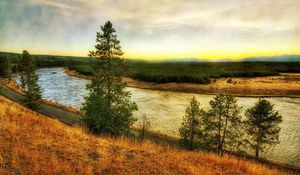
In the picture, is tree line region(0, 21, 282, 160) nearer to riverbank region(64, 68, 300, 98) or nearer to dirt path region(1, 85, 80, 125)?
dirt path region(1, 85, 80, 125)

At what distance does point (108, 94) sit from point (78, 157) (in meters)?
14.6

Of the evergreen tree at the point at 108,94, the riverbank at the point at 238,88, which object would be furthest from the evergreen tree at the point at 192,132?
the riverbank at the point at 238,88

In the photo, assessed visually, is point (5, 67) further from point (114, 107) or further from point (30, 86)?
point (114, 107)

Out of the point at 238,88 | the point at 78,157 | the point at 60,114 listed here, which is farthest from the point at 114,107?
the point at 238,88

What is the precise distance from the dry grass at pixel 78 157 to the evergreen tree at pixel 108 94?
994 cm

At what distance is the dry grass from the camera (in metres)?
7.11

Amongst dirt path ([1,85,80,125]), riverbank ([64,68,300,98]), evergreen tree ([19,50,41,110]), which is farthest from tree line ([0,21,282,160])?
riverbank ([64,68,300,98])

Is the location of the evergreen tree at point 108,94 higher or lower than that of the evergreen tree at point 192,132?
higher

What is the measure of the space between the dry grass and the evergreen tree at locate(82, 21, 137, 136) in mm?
9942

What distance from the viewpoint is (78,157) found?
8078 millimetres

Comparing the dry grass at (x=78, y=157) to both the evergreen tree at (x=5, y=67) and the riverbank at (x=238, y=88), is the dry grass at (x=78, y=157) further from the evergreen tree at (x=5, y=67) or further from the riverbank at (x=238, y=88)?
the evergreen tree at (x=5, y=67)

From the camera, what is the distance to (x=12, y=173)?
648cm

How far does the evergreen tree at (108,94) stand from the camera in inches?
819

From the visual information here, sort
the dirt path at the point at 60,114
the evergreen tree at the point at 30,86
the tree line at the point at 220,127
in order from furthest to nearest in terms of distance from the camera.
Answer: the evergreen tree at the point at 30,86 < the dirt path at the point at 60,114 < the tree line at the point at 220,127
